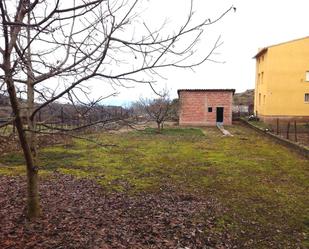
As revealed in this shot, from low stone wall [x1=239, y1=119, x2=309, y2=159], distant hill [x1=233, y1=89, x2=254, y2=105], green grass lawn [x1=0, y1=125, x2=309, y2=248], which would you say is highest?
distant hill [x1=233, y1=89, x2=254, y2=105]

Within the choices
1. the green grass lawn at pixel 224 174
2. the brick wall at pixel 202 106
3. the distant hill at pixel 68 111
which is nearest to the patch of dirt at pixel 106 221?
the green grass lawn at pixel 224 174

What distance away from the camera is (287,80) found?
104 feet

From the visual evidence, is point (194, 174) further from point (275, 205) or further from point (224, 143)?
point (224, 143)

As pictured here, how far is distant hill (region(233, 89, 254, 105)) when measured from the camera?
174ft

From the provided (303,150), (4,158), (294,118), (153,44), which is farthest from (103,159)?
(294,118)

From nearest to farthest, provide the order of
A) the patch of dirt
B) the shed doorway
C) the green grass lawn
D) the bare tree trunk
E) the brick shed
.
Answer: the bare tree trunk
the patch of dirt
the green grass lawn
the brick shed
the shed doorway

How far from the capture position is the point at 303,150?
50.9 feet

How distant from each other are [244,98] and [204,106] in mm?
24667

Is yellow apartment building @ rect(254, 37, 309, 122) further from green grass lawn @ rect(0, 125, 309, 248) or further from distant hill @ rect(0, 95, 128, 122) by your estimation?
distant hill @ rect(0, 95, 128, 122)

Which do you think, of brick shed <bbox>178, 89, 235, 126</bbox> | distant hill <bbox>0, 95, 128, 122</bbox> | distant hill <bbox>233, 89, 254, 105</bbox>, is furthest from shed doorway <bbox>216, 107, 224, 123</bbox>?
distant hill <bbox>0, 95, 128, 122</bbox>

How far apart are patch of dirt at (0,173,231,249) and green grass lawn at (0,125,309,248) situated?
1.78 feet

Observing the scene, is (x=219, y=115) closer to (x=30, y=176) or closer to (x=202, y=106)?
(x=202, y=106)


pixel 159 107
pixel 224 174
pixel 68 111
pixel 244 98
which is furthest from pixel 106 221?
pixel 244 98

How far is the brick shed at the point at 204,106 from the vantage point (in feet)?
109
